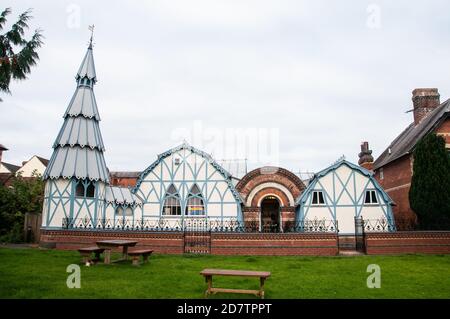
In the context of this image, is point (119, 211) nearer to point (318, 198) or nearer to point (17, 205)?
point (17, 205)

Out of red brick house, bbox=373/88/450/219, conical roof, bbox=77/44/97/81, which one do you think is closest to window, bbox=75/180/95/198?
conical roof, bbox=77/44/97/81

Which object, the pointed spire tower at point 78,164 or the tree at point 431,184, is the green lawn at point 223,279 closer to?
the pointed spire tower at point 78,164

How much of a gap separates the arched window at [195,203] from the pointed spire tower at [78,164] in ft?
19.0

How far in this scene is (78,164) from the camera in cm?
1941

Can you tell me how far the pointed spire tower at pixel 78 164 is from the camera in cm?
1886

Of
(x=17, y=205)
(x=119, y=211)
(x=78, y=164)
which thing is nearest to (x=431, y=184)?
(x=119, y=211)

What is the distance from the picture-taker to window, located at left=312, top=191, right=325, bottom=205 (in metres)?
21.3

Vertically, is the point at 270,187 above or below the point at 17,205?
above

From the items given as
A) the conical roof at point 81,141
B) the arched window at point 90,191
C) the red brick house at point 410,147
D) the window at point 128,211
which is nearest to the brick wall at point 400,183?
the red brick house at point 410,147

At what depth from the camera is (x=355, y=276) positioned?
10695 millimetres

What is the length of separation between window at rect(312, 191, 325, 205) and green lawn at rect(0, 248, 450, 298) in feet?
21.5

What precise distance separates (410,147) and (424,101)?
267 inches
